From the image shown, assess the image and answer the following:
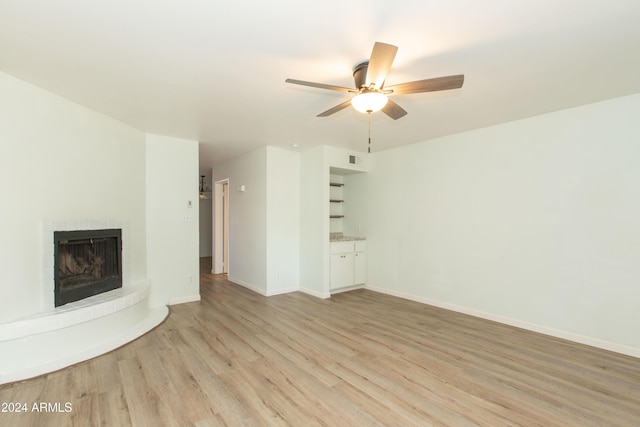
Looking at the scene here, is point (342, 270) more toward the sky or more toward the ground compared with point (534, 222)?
more toward the ground

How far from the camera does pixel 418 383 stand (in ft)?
7.68

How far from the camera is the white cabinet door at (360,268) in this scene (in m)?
5.30

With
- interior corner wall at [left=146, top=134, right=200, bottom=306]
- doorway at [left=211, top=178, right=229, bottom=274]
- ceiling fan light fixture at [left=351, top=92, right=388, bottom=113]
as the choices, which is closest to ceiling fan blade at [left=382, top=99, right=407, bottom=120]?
ceiling fan light fixture at [left=351, top=92, right=388, bottom=113]

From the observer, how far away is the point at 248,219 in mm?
5418

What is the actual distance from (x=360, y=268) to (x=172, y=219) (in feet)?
10.8

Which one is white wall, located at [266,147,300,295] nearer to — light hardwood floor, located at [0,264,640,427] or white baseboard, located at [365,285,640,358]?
light hardwood floor, located at [0,264,640,427]

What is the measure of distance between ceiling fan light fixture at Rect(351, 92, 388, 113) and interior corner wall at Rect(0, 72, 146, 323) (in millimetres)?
2941

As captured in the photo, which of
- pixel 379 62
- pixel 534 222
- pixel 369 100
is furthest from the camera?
pixel 534 222

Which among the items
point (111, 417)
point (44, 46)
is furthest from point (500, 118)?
point (111, 417)

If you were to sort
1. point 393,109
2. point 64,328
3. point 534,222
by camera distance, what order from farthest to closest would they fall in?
1. point 534,222
2. point 64,328
3. point 393,109

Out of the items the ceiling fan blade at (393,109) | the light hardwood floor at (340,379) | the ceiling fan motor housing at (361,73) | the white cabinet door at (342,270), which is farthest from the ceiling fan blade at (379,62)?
the white cabinet door at (342,270)

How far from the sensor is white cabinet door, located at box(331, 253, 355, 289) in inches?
196

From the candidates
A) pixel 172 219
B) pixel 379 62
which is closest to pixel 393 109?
pixel 379 62

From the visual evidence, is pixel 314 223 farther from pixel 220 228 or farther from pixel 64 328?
pixel 64 328
